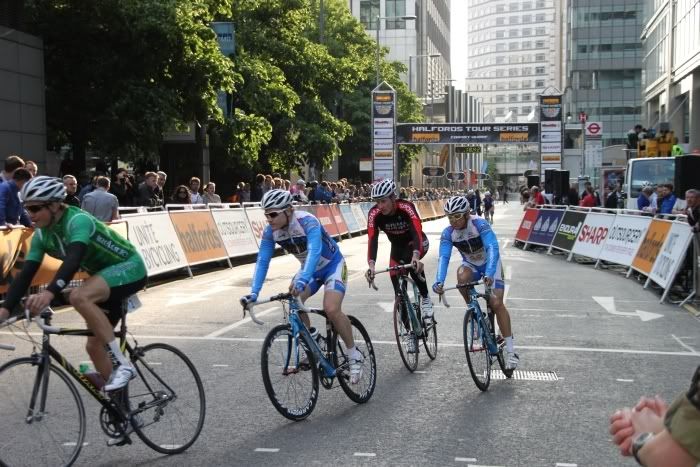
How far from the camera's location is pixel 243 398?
25.7ft

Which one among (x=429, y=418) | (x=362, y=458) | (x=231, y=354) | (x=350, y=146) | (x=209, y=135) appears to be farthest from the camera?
(x=350, y=146)

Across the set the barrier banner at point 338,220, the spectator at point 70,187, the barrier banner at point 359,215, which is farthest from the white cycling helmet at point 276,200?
the barrier banner at point 359,215

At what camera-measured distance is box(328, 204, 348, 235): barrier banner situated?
1294 inches

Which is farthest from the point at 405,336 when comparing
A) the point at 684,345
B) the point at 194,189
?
the point at 194,189

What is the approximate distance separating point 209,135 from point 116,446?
29.5 m

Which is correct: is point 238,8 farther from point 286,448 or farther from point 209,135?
point 286,448

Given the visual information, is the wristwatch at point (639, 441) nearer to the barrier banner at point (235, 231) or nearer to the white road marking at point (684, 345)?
the white road marking at point (684, 345)

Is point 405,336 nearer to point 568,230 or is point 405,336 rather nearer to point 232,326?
point 232,326

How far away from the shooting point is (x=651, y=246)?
18078mm

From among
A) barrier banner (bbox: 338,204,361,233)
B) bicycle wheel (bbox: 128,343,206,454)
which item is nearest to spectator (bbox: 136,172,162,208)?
bicycle wheel (bbox: 128,343,206,454)

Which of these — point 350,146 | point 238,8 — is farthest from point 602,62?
point 238,8

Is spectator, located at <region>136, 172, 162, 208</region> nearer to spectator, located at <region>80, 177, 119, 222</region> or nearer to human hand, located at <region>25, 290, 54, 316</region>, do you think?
spectator, located at <region>80, 177, 119, 222</region>

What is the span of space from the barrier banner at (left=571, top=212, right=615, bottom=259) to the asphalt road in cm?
701

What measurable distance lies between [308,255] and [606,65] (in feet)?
357
